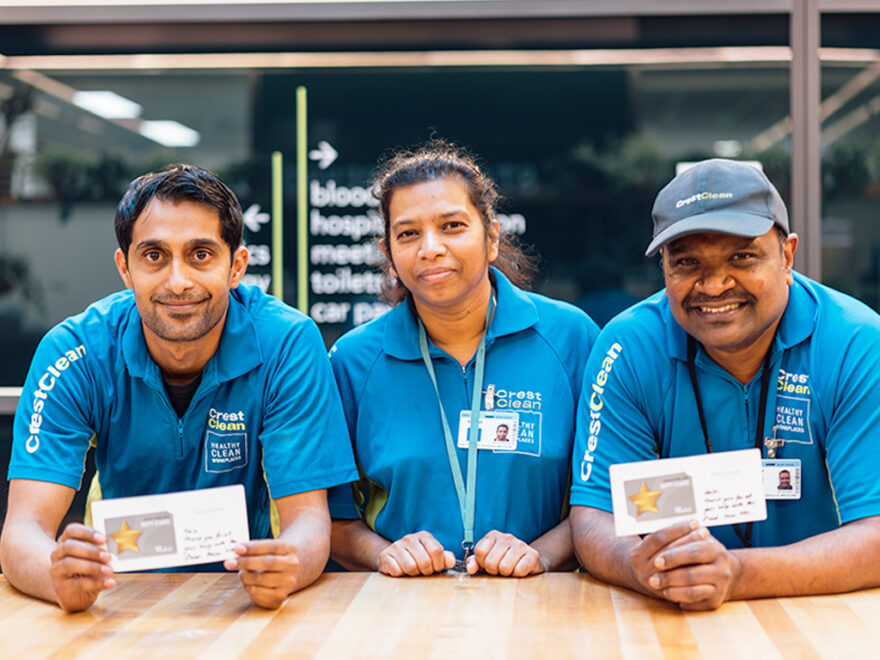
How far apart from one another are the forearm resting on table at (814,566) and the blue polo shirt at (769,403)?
4.3 inches

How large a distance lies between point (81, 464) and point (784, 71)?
326cm

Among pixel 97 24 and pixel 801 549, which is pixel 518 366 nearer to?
pixel 801 549

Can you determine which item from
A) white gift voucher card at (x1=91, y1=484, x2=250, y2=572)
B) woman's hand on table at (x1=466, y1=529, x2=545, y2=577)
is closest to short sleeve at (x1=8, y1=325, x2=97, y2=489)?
white gift voucher card at (x1=91, y1=484, x2=250, y2=572)

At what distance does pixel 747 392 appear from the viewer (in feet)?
7.21

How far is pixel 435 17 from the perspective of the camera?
3.88 metres

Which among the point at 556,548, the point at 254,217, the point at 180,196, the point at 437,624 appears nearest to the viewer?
the point at 437,624

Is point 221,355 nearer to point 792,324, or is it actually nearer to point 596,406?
point 596,406

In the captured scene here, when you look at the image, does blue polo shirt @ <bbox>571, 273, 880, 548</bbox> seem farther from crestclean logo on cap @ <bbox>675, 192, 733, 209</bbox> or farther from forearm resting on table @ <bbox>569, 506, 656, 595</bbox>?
crestclean logo on cap @ <bbox>675, 192, 733, 209</bbox>

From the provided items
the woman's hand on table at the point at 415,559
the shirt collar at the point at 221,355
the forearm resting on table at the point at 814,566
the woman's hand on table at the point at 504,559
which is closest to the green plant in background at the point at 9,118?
the shirt collar at the point at 221,355

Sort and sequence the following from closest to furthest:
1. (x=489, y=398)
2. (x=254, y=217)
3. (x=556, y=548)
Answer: (x=556, y=548)
(x=489, y=398)
(x=254, y=217)

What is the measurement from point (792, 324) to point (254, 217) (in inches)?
96.9

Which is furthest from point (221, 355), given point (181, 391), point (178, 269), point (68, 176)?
point (68, 176)

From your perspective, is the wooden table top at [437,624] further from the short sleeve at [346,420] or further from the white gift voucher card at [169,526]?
the short sleeve at [346,420]

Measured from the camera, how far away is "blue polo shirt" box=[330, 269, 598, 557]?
244cm
